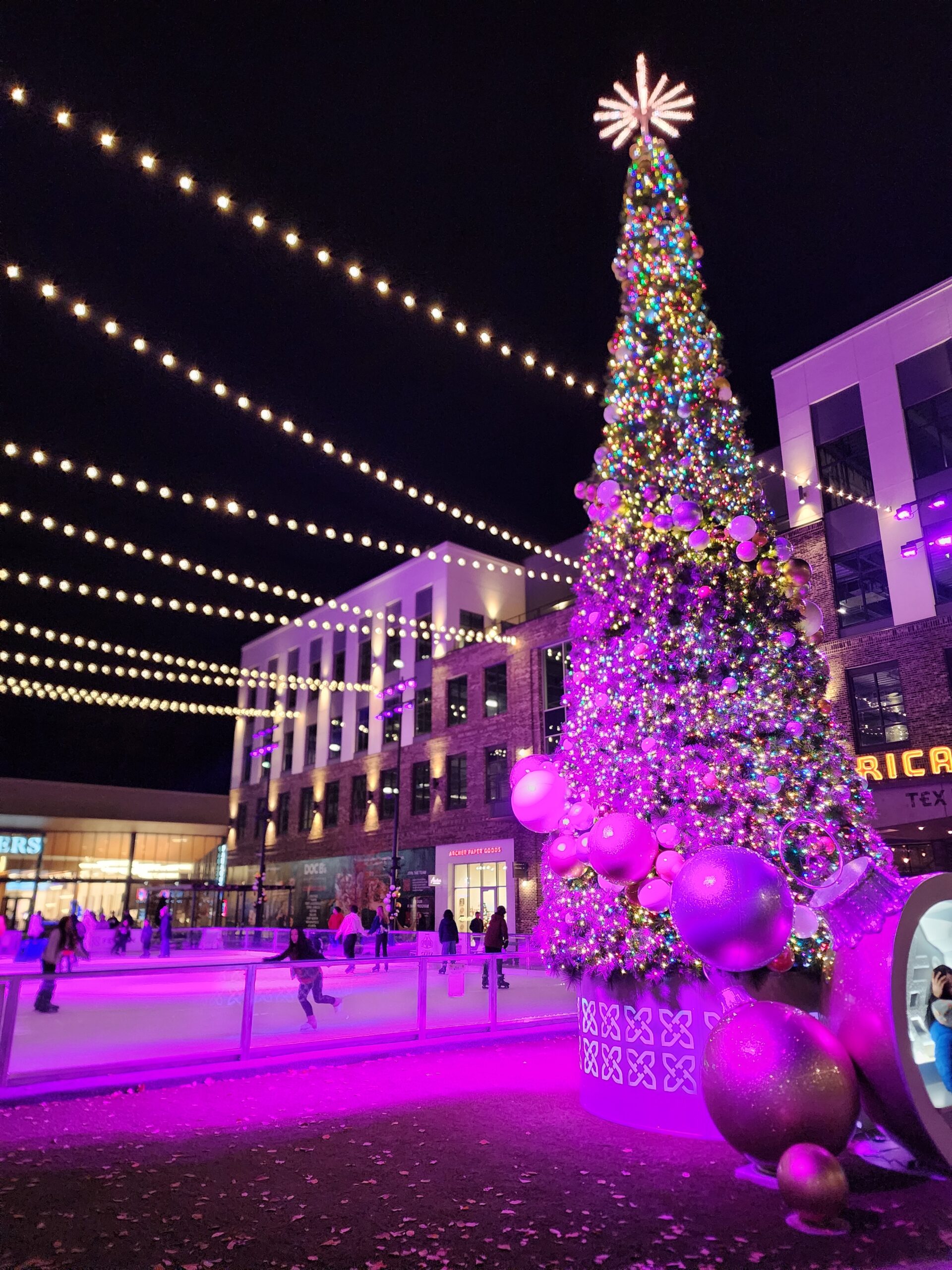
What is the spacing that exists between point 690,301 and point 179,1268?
26.7 ft

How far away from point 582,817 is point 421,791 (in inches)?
1029

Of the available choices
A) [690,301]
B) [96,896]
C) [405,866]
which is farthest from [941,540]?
[96,896]

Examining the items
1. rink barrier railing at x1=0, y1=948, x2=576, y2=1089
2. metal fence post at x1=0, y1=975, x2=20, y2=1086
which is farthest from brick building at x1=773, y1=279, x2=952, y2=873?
metal fence post at x1=0, y1=975, x2=20, y2=1086

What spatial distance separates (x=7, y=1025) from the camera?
7.21 meters

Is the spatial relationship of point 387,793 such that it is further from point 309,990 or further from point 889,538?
point 309,990

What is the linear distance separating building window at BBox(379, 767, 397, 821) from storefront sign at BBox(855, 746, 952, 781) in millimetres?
19703

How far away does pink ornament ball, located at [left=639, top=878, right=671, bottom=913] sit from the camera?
5926 mm

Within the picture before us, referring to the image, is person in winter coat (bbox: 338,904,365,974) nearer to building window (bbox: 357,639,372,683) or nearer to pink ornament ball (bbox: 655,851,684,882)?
pink ornament ball (bbox: 655,851,684,882)

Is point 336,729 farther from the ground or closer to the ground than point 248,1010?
farther from the ground

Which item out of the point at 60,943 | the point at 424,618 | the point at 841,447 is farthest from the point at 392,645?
the point at 60,943

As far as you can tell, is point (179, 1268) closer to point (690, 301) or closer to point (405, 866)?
point (690, 301)

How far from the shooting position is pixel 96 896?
4362 centimetres

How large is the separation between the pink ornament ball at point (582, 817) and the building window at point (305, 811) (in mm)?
33218

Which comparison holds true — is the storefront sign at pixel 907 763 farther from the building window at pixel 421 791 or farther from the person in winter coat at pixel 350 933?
the building window at pixel 421 791
